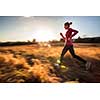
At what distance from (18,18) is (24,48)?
318 millimetres

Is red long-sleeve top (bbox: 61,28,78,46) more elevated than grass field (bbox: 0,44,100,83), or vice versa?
red long-sleeve top (bbox: 61,28,78,46)

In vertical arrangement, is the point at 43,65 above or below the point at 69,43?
below

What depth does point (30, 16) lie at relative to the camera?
2.16 meters

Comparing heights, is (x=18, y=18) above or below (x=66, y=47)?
above

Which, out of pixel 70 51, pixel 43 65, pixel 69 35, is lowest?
pixel 43 65

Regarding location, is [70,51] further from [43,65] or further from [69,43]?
[43,65]

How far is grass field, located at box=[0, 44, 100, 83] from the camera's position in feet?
7.01

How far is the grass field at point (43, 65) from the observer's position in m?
2.14

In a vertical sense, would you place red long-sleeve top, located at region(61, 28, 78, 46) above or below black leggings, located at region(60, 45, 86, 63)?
above

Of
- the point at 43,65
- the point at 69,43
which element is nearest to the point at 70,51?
the point at 69,43

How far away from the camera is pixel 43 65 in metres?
2.16
